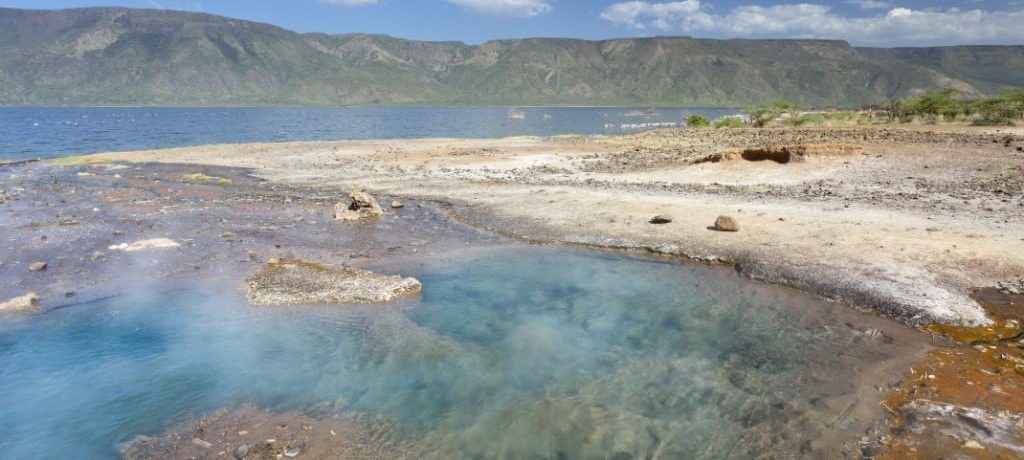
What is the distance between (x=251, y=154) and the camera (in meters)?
35.9

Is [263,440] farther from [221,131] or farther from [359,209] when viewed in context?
[221,131]

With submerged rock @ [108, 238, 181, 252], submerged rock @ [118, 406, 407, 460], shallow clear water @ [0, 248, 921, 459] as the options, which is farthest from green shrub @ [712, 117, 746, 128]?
submerged rock @ [118, 406, 407, 460]

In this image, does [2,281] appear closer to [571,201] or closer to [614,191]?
[571,201]

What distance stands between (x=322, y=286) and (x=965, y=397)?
9.18 m

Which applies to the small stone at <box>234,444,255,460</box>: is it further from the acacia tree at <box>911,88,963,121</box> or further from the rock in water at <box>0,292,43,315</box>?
the acacia tree at <box>911,88,963,121</box>

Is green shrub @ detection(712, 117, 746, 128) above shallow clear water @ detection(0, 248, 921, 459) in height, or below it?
above

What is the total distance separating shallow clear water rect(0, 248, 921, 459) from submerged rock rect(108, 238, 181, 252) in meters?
3.57

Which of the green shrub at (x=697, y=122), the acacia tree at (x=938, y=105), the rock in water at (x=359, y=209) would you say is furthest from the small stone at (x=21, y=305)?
the green shrub at (x=697, y=122)

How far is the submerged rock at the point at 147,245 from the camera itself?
12.9m

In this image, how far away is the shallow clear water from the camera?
593cm

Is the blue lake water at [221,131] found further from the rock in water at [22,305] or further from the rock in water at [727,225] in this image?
the rock in water at [727,225]

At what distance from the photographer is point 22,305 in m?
9.32

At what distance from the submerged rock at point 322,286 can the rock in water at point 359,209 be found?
17.7 feet

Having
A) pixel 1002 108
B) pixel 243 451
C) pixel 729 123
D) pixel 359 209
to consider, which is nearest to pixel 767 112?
pixel 729 123
